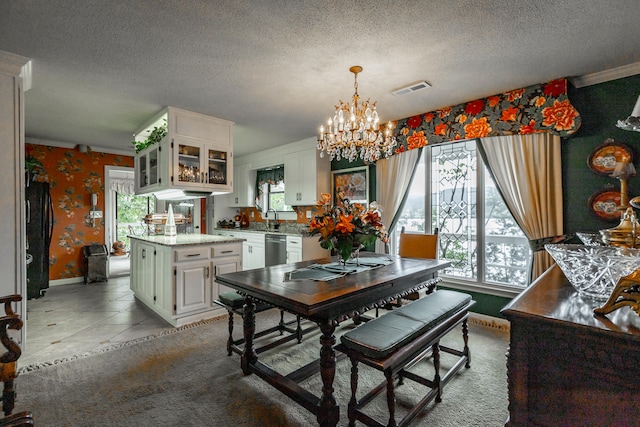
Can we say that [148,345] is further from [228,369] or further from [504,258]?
[504,258]

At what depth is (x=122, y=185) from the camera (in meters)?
6.91

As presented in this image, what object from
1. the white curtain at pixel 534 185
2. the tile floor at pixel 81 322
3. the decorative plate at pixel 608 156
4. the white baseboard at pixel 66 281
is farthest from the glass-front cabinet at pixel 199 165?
the decorative plate at pixel 608 156

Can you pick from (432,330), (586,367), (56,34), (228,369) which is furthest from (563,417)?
(56,34)

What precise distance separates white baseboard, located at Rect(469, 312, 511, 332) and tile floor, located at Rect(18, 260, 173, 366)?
11.0 feet

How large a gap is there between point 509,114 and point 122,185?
25.0 ft

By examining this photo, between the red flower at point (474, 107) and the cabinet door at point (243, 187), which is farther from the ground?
the red flower at point (474, 107)

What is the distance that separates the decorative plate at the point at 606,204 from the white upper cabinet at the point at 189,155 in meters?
3.92

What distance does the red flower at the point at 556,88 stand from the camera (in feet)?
8.74

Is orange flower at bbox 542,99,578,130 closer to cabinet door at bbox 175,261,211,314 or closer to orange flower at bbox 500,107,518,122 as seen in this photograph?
orange flower at bbox 500,107,518,122

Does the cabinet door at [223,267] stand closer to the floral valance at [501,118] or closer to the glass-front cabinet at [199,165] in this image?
the glass-front cabinet at [199,165]

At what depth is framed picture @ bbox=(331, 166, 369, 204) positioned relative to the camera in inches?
175

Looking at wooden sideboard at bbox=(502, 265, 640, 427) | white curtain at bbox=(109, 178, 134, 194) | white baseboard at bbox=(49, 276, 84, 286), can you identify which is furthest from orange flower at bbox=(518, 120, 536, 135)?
white curtain at bbox=(109, 178, 134, 194)

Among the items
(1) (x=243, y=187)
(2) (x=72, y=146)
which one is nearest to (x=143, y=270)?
(1) (x=243, y=187)

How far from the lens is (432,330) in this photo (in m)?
1.76
